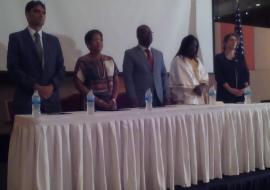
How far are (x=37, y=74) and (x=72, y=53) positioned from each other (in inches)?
38.2

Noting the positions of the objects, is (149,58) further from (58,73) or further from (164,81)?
(58,73)

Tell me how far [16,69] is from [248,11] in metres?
6.85

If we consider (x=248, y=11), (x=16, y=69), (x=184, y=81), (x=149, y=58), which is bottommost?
(x=184, y=81)

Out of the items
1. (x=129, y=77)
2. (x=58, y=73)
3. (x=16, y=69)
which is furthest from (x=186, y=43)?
(x=16, y=69)

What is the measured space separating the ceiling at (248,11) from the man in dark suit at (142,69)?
4.50m

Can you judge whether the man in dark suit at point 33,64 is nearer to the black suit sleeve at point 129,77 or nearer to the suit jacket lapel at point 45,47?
the suit jacket lapel at point 45,47

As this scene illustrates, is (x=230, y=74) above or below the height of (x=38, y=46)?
below

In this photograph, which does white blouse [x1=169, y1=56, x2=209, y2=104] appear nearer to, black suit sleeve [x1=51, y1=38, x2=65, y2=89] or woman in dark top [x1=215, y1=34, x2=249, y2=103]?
woman in dark top [x1=215, y1=34, x2=249, y2=103]

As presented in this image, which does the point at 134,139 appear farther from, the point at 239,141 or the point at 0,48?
the point at 0,48

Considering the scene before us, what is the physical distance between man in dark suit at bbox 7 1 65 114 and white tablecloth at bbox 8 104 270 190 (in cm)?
57

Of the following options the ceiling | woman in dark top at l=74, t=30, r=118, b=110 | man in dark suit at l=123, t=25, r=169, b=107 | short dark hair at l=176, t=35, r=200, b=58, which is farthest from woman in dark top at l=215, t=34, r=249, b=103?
the ceiling

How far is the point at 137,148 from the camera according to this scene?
249cm

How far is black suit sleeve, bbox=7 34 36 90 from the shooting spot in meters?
2.75

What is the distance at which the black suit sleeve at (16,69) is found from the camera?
2746 mm
